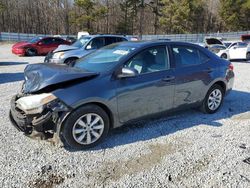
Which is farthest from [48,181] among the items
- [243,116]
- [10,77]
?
[10,77]

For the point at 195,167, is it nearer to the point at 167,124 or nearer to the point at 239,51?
the point at 167,124

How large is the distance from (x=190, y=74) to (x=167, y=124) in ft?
3.36

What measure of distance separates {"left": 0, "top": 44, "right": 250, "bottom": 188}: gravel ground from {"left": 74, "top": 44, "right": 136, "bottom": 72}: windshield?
45.5 inches

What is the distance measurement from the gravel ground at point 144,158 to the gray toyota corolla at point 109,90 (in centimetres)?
31

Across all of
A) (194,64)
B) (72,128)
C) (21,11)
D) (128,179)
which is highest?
(21,11)

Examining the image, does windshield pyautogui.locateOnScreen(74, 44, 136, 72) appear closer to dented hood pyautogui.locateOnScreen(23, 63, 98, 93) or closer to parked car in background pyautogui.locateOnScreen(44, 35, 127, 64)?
dented hood pyautogui.locateOnScreen(23, 63, 98, 93)

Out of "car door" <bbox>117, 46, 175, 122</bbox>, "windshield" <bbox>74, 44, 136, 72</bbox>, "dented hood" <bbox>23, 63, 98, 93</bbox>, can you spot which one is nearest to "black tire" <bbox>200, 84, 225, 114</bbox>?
"car door" <bbox>117, 46, 175, 122</bbox>

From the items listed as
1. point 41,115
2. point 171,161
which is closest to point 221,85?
point 171,161

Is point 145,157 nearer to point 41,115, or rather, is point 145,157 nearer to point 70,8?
point 41,115

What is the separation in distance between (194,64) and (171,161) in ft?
7.09

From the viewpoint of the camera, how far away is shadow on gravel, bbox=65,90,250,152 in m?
4.25

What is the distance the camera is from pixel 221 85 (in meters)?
5.60

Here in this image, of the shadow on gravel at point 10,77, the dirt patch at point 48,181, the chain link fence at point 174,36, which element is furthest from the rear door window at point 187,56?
the chain link fence at point 174,36

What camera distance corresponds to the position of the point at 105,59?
450 centimetres
